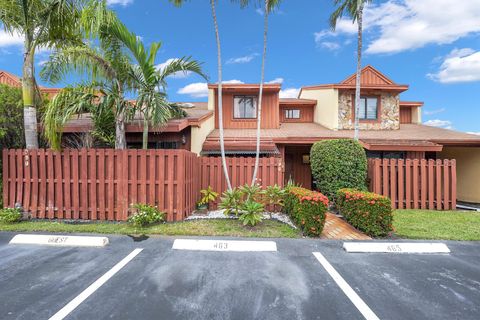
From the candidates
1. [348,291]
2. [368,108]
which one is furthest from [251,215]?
[368,108]

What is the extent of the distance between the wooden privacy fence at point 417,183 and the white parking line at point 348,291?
19.3 feet

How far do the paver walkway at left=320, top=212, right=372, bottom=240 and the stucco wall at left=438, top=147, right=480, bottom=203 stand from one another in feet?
30.8

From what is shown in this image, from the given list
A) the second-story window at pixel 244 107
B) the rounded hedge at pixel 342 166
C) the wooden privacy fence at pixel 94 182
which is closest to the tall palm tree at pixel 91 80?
the wooden privacy fence at pixel 94 182

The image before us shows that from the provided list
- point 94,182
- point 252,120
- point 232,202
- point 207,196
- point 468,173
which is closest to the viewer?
point 94,182

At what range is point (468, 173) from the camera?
39.6 feet

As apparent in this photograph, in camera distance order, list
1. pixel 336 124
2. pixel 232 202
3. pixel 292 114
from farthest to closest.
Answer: pixel 292 114 < pixel 336 124 < pixel 232 202

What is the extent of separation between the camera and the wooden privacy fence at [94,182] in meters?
6.68

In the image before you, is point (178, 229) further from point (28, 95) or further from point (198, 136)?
point (28, 95)

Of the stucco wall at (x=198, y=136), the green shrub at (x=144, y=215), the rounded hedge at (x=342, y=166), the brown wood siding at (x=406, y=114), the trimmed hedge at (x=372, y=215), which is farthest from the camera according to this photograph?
the brown wood siding at (x=406, y=114)

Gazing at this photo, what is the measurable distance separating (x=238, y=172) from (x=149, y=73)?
13.4 ft

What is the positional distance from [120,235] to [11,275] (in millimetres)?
1993

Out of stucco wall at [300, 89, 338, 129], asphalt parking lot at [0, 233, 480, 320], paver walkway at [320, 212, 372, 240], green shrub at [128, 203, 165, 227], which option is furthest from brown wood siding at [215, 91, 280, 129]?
asphalt parking lot at [0, 233, 480, 320]

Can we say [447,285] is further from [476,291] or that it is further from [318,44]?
[318,44]

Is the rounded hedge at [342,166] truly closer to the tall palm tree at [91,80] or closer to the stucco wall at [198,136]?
the stucco wall at [198,136]
